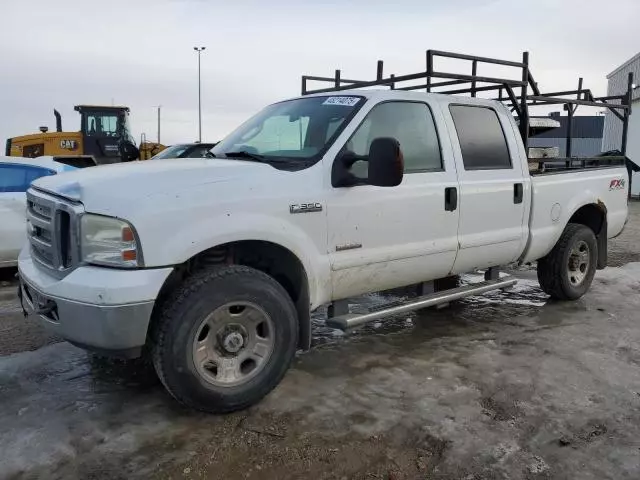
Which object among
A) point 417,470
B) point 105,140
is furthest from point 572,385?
point 105,140

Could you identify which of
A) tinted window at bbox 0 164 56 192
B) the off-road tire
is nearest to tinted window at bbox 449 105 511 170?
the off-road tire

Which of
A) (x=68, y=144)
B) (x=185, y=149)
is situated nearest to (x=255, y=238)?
(x=185, y=149)

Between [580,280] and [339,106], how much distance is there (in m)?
3.63

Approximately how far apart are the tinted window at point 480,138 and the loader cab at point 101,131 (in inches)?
556

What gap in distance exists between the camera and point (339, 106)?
4.24m

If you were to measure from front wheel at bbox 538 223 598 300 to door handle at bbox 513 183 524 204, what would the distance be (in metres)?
1.09

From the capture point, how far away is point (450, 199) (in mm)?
4488

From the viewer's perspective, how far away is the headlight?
3049mm

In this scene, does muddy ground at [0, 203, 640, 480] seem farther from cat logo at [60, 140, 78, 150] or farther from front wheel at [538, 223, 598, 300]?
cat logo at [60, 140, 78, 150]

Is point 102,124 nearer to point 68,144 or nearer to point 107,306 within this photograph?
point 68,144

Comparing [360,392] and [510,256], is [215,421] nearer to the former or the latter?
[360,392]

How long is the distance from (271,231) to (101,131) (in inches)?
614

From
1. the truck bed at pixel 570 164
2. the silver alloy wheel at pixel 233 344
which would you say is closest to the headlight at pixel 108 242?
the silver alloy wheel at pixel 233 344

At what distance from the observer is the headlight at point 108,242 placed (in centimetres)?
305
